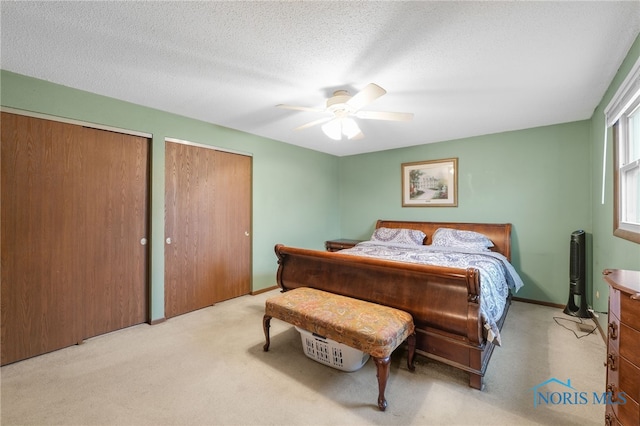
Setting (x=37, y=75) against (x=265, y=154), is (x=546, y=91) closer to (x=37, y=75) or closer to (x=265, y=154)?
(x=265, y=154)

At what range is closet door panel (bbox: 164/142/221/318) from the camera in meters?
3.08

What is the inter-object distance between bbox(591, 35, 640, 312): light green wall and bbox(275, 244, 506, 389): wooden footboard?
3.53 ft

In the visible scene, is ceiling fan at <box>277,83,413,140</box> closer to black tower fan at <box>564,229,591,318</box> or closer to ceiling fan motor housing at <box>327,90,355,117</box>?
ceiling fan motor housing at <box>327,90,355,117</box>

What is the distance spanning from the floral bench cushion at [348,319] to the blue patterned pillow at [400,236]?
2176mm

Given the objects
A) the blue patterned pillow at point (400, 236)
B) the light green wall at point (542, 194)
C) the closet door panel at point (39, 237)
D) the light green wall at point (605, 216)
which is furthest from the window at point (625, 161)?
the closet door panel at point (39, 237)

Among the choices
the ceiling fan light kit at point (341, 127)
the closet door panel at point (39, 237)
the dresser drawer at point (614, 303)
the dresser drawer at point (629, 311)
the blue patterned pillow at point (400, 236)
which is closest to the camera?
the dresser drawer at point (629, 311)

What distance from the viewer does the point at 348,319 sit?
1.89 m

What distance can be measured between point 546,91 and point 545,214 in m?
1.77

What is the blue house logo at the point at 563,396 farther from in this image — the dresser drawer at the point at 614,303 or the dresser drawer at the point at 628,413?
the dresser drawer at the point at 614,303

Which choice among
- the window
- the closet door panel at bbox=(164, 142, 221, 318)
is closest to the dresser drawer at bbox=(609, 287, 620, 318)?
the window

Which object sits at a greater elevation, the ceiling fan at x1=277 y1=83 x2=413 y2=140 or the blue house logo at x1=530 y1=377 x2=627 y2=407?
the ceiling fan at x1=277 y1=83 x2=413 y2=140

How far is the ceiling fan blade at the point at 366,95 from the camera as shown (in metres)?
1.89

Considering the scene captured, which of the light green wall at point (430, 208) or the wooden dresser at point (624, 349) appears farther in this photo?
the light green wall at point (430, 208)

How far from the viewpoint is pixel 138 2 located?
1.45 m
